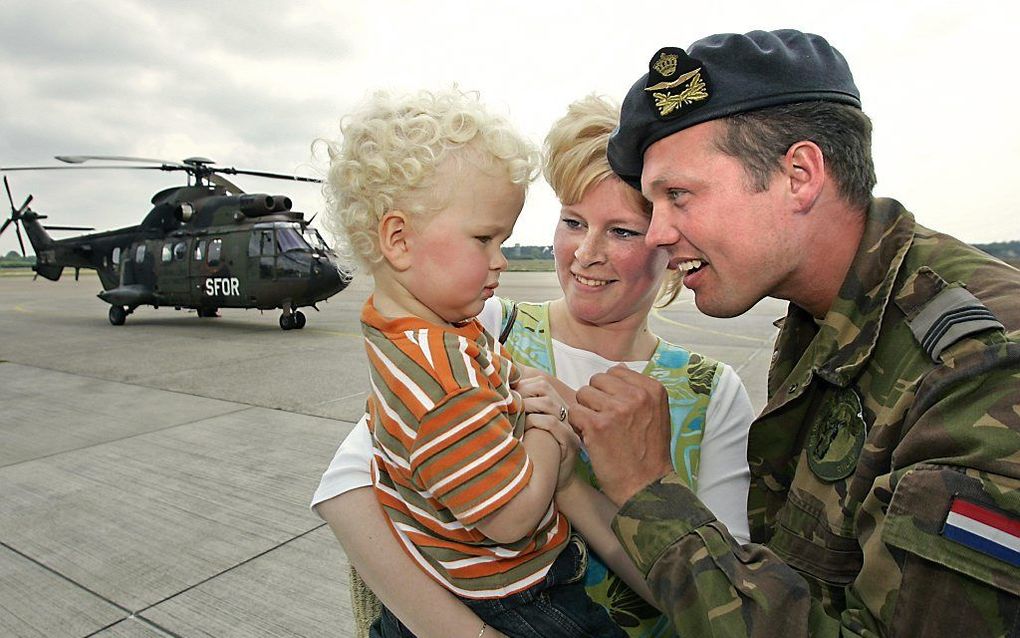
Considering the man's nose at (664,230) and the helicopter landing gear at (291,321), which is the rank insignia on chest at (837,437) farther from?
the helicopter landing gear at (291,321)

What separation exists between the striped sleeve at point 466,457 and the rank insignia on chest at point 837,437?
2.24ft

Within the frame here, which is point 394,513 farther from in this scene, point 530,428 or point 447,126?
point 447,126

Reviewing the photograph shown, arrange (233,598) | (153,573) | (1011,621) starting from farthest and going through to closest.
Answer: (153,573)
(233,598)
(1011,621)

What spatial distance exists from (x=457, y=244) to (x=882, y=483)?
964 millimetres

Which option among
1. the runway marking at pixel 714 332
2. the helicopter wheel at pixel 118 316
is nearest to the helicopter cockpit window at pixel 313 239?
the helicopter wheel at pixel 118 316

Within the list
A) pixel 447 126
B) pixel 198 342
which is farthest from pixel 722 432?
pixel 198 342

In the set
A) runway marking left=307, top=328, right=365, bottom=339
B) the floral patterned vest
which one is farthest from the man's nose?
runway marking left=307, top=328, right=365, bottom=339

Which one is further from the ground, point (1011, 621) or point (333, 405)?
point (1011, 621)

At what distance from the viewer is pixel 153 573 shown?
3301mm

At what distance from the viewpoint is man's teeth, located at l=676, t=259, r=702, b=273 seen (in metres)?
1.59

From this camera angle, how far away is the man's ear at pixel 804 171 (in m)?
1.47

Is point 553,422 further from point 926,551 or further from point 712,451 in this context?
point 926,551

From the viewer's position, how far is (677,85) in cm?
153

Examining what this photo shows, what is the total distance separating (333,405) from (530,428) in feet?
18.3
